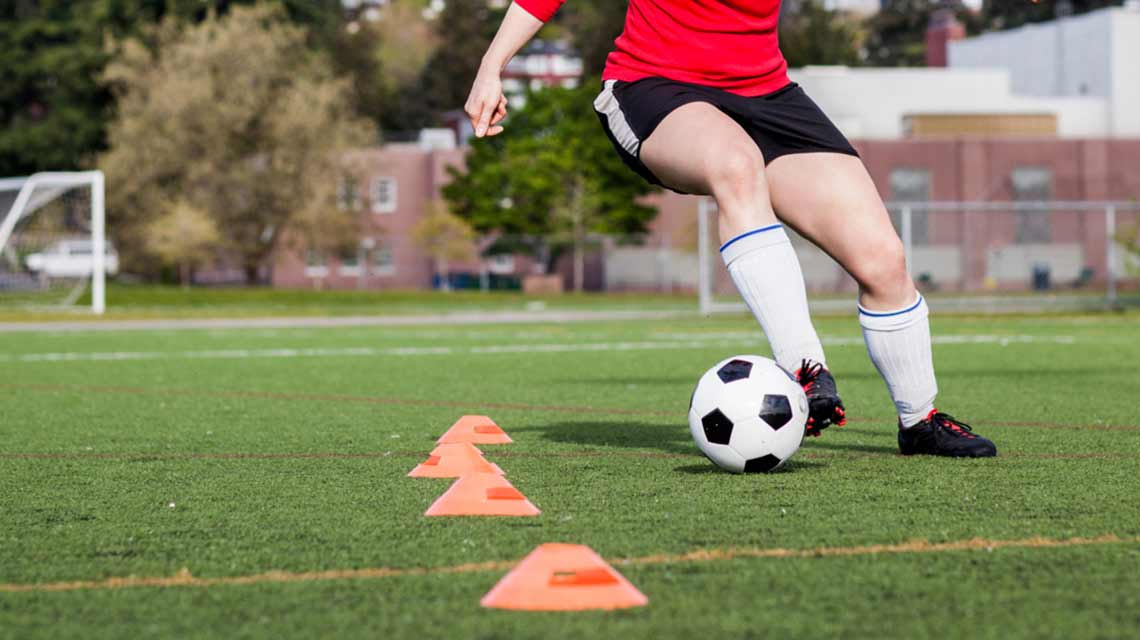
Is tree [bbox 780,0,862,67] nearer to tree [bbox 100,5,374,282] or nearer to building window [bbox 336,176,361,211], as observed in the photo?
building window [bbox 336,176,361,211]

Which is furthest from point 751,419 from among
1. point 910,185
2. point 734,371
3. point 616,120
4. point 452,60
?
point 452,60

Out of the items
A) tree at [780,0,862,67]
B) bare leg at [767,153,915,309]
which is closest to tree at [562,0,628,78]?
tree at [780,0,862,67]

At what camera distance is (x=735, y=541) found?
3580 millimetres

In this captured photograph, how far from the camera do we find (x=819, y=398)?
16.4 ft

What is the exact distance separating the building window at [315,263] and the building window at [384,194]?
3.50 m

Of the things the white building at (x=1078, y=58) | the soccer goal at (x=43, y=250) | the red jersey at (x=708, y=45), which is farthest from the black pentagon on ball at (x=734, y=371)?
the white building at (x=1078, y=58)

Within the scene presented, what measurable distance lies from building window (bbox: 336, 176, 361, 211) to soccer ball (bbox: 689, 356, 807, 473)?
44091 mm

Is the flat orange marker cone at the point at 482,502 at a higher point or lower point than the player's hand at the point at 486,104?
lower

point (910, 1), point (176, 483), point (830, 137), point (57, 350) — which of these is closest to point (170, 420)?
point (176, 483)

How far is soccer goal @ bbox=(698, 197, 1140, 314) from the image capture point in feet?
88.1

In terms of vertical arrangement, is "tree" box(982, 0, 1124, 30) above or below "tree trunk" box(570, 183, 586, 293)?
above

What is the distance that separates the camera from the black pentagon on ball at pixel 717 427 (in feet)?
16.0

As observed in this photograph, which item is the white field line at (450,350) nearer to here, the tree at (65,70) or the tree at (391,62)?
the tree at (65,70)

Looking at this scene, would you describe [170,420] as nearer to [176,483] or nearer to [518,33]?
[176,483]
